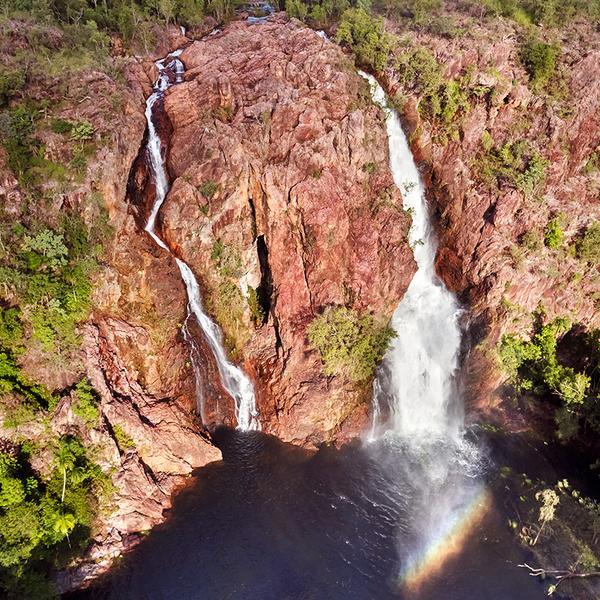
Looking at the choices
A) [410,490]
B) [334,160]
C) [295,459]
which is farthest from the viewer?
[334,160]

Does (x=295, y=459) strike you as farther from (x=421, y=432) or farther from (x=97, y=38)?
(x=97, y=38)

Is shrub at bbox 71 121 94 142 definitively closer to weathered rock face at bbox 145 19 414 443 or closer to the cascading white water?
weathered rock face at bbox 145 19 414 443

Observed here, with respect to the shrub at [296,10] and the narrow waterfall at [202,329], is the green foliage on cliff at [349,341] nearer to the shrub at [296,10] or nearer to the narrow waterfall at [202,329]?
the narrow waterfall at [202,329]

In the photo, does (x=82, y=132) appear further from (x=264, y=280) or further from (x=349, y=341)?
(x=349, y=341)

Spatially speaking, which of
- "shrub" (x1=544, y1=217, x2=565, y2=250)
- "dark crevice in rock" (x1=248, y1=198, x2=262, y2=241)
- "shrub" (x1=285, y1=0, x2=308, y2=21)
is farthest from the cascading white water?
"shrub" (x1=285, y1=0, x2=308, y2=21)

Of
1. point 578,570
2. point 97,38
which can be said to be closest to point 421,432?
point 578,570

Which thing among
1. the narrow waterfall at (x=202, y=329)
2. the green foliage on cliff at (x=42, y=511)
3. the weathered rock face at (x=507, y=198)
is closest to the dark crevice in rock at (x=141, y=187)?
the narrow waterfall at (x=202, y=329)
